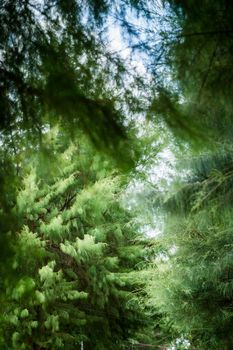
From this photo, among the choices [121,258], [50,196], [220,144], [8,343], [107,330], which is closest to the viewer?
[220,144]

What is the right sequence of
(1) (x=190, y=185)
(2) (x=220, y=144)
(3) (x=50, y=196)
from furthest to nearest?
(3) (x=50, y=196) → (1) (x=190, y=185) → (2) (x=220, y=144)

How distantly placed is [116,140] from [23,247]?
3.34 ft

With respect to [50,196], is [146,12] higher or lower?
higher

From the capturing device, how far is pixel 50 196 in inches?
363

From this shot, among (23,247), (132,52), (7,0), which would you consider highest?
(7,0)

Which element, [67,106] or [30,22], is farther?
[30,22]

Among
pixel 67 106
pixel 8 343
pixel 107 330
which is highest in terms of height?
pixel 67 106

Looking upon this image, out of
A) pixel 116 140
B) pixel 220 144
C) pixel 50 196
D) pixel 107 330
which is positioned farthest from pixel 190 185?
pixel 107 330

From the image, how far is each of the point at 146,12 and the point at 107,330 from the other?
8.31 metres

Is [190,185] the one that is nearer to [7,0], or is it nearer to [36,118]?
[36,118]

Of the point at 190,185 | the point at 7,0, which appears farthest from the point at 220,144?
the point at 7,0

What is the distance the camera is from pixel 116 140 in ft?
9.34

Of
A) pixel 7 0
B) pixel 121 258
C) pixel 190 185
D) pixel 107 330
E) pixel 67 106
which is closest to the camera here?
pixel 67 106

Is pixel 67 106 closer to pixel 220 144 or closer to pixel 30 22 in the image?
pixel 30 22
